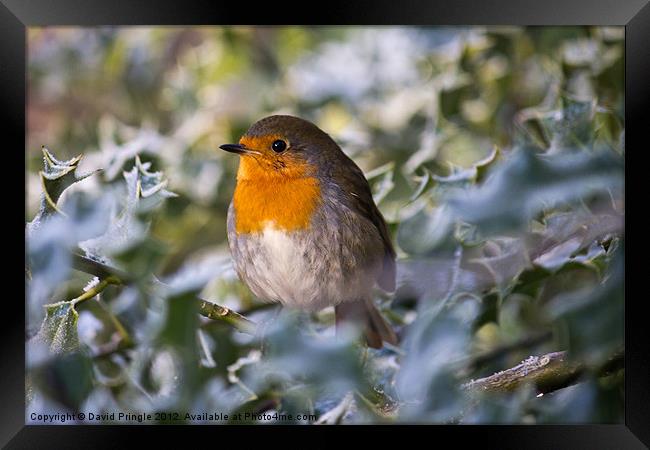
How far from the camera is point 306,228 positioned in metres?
1.88

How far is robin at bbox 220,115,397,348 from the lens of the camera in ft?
6.17

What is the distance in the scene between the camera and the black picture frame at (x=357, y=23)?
73.9 inches

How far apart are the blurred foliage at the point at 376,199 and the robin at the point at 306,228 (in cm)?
5

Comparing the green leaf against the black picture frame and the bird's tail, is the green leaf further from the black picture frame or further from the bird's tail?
the bird's tail

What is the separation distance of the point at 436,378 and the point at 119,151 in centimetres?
107

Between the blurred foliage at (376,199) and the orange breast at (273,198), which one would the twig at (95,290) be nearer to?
the blurred foliage at (376,199)

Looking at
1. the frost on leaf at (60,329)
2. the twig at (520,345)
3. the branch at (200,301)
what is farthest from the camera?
the twig at (520,345)

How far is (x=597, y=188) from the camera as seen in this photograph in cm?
184

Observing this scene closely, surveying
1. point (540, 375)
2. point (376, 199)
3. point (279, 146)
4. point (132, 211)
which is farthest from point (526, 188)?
point (132, 211)

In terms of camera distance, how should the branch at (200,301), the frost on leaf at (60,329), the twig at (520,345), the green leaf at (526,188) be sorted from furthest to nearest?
the twig at (520,345), the frost on leaf at (60,329), the branch at (200,301), the green leaf at (526,188)

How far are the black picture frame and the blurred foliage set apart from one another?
3 centimetres

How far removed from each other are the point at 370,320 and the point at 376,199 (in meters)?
0.35

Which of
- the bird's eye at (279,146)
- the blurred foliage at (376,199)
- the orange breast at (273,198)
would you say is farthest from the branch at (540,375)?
the bird's eye at (279,146)

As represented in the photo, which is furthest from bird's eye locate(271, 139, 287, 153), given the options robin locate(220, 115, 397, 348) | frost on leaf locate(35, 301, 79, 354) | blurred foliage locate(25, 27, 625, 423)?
frost on leaf locate(35, 301, 79, 354)
